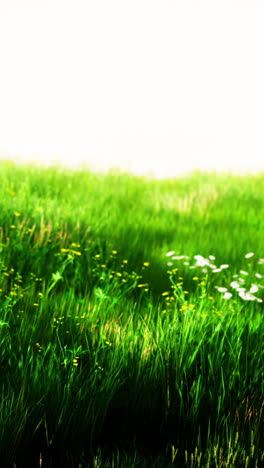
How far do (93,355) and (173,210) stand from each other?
4.03m

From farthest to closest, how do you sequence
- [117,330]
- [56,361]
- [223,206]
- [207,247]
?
[223,206] < [207,247] < [117,330] < [56,361]

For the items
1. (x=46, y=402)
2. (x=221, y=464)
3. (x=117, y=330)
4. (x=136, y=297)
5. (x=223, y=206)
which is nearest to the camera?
(x=221, y=464)

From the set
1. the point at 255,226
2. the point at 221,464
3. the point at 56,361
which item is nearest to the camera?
the point at 221,464

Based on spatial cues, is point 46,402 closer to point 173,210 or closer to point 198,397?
point 198,397

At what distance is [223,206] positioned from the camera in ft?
23.6

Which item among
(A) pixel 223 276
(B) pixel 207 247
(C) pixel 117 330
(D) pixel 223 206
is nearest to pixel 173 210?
(D) pixel 223 206

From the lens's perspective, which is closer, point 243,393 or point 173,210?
point 243,393

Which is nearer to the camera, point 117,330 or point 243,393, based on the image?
point 243,393

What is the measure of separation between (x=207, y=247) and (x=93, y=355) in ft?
8.75

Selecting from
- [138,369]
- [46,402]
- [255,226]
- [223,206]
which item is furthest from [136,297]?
[223,206]

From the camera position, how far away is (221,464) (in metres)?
2.28

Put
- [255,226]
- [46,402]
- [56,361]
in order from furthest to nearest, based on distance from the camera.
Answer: [255,226]
[56,361]
[46,402]

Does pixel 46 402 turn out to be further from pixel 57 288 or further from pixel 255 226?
pixel 255 226

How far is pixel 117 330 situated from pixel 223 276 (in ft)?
5.41
